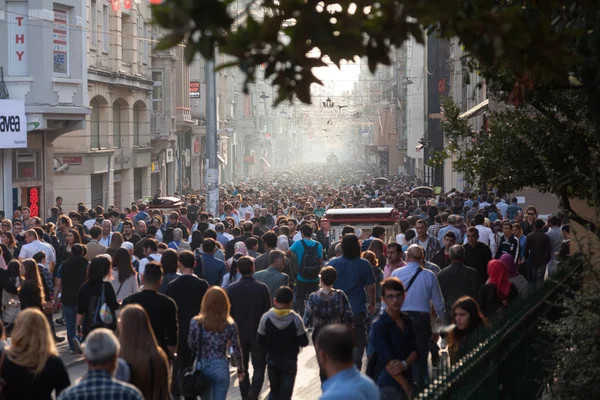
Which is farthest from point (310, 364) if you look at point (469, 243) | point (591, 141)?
point (591, 141)

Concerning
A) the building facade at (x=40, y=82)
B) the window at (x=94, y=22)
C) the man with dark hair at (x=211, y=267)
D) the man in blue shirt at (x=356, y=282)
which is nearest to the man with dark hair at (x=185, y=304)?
the man in blue shirt at (x=356, y=282)

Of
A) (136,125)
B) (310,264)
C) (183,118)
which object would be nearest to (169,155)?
(183,118)

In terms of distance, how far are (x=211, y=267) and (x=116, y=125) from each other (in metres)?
28.7

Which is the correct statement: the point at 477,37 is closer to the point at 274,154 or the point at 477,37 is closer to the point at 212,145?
the point at 212,145

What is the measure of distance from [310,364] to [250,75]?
9.41 metres

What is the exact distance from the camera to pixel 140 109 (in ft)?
145

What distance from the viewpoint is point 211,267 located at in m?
13.0

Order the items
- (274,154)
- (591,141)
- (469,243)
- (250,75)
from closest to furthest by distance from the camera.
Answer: (250,75) < (591,141) < (469,243) < (274,154)

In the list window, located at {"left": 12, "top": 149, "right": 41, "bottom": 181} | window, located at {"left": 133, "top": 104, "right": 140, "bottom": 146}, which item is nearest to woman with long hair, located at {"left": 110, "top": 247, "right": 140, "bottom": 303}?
window, located at {"left": 12, "top": 149, "right": 41, "bottom": 181}

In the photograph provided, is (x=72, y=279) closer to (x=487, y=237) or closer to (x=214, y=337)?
(x=214, y=337)

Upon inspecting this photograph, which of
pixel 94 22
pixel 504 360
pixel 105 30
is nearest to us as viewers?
pixel 504 360

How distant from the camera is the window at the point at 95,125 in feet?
121

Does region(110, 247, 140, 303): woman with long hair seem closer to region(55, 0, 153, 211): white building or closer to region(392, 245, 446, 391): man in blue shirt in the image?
region(392, 245, 446, 391): man in blue shirt

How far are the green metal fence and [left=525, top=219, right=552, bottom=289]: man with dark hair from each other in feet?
21.1
